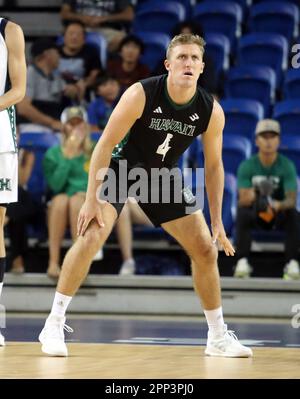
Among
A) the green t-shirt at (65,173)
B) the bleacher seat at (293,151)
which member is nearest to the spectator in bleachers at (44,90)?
the green t-shirt at (65,173)

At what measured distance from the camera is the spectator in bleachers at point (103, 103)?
37.5 ft

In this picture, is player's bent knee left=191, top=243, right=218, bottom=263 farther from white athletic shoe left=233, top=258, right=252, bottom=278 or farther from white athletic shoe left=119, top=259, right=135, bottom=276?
white athletic shoe left=119, top=259, right=135, bottom=276

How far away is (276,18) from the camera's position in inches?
511

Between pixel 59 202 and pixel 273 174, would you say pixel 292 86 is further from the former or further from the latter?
pixel 59 202

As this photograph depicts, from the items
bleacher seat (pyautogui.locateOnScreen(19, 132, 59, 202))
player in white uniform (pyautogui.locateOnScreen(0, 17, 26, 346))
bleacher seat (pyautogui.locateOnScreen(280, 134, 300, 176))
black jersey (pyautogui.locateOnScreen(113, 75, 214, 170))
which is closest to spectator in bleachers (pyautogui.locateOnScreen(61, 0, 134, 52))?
bleacher seat (pyautogui.locateOnScreen(19, 132, 59, 202))

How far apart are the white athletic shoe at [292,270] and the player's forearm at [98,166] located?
401cm

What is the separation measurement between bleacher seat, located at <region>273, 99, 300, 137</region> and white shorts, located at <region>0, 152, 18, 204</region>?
516 centimetres

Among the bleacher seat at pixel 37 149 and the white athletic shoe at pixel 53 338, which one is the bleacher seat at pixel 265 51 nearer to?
the bleacher seat at pixel 37 149

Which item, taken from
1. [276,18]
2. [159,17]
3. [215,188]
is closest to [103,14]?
[159,17]

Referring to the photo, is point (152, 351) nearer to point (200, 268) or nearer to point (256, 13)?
point (200, 268)

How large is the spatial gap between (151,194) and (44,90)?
5.51 meters

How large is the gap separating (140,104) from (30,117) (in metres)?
5.42

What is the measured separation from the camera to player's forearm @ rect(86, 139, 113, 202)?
602 centimetres
